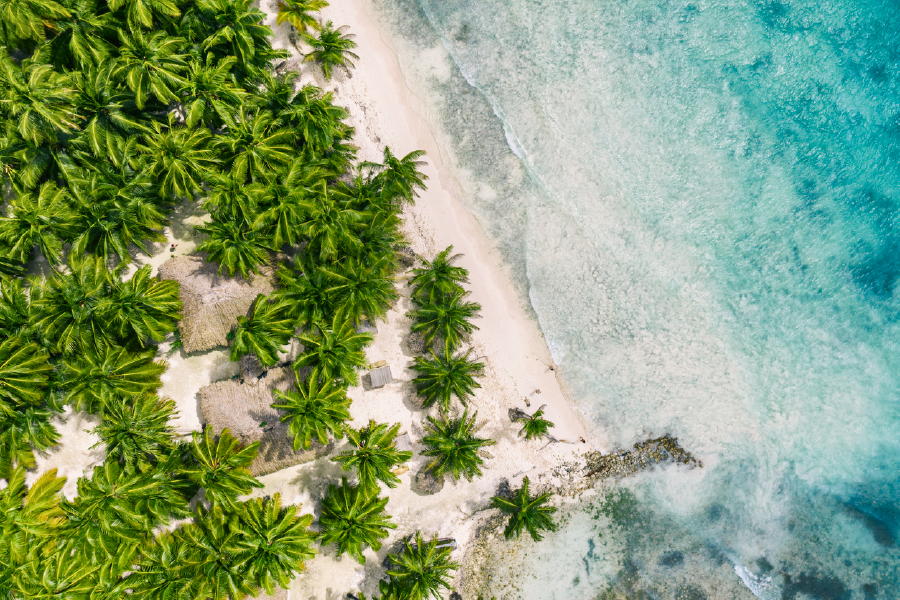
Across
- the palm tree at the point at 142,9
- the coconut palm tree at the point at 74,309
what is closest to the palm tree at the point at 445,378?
the coconut palm tree at the point at 74,309

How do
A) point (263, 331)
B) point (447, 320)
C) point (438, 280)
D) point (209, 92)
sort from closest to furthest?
point (209, 92) < point (263, 331) < point (447, 320) < point (438, 280)

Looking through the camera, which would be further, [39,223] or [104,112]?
[104,112]

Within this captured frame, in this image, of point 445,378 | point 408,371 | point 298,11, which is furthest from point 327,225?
point 298,11

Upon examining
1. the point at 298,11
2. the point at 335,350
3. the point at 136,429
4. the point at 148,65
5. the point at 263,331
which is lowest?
the point at 136,429

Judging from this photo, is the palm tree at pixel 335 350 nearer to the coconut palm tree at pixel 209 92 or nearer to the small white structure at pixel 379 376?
the small white structure at pixel 379 376

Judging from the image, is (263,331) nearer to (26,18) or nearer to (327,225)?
(327,225)

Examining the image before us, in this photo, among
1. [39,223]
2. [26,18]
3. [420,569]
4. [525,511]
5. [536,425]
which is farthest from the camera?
[536,425]

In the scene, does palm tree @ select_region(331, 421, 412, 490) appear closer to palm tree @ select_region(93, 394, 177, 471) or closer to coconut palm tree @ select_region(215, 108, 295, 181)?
palm tree @ select_region(93, 394, 177, 471)
